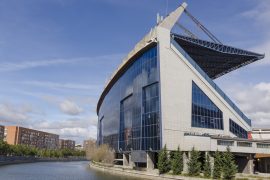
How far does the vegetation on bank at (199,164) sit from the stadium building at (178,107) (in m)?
5.09

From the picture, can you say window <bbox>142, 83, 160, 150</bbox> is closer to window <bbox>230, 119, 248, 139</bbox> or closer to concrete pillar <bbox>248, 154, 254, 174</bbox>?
concrete pillar <bbox>248, 154, 254, 174</bbox>

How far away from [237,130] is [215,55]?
19.9 m

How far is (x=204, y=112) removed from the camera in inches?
2817

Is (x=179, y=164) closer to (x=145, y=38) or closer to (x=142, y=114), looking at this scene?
(x=142, y=114)

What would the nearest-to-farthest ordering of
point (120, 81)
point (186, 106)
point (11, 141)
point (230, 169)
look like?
point (230, 169), point (186, 106), point (120, 81), point (11, 141)

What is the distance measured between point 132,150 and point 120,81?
2376 cm

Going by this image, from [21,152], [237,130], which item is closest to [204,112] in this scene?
[237,130]

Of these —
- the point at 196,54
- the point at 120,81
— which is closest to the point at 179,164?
the point at 196,54

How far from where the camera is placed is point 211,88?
2862 inches

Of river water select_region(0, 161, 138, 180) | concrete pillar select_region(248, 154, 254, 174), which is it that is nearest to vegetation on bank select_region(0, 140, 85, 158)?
river water select_region(0, 161, 138, 180)

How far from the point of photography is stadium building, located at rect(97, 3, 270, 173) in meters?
66.6

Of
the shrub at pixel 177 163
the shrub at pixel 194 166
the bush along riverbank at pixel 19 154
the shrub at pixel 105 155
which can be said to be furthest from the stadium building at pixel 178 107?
the bush along riverbank at pixel 19 154

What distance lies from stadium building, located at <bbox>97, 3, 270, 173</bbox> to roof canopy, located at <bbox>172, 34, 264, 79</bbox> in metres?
0.23

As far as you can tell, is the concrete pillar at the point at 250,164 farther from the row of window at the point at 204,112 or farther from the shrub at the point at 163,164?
the shrub at the point at 163,164
